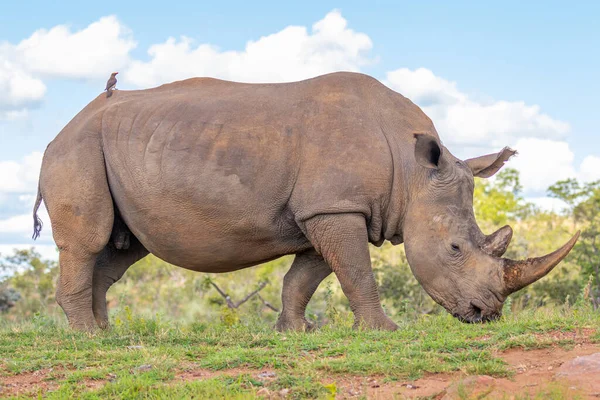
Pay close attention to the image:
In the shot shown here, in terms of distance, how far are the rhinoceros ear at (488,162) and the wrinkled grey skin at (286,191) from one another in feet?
0.05

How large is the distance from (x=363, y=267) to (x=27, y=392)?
11.5 ft

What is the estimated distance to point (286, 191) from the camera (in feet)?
28.4

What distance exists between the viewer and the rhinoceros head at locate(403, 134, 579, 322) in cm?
838

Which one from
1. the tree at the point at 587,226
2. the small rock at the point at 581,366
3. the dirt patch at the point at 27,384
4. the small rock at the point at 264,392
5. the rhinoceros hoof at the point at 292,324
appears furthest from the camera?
the tree at the point at 587,226

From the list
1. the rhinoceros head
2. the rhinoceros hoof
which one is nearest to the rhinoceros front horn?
the rhinoceros head

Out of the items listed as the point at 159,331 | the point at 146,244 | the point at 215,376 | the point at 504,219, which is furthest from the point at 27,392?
the point at 504,219

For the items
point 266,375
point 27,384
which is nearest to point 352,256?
point 266,375

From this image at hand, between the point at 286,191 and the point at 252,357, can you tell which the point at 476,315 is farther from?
the point at 252,357

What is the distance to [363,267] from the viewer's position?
857 centimetres

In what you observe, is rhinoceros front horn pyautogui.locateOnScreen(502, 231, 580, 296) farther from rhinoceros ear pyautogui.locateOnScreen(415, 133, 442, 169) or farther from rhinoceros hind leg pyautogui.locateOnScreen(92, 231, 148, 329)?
rhinoceros hind leg pyautogui.locateOnScreen(92, 231, 148, 329)

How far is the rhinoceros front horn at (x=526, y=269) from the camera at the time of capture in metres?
8.18

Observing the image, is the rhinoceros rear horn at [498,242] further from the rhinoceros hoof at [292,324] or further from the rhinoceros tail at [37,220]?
the rhinoceros tail at [37,220]

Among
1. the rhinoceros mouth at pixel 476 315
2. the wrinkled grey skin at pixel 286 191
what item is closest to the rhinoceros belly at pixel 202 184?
the wrinkled grey skin at pixel 286 191

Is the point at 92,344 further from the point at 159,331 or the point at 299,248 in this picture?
the point at 299,248
